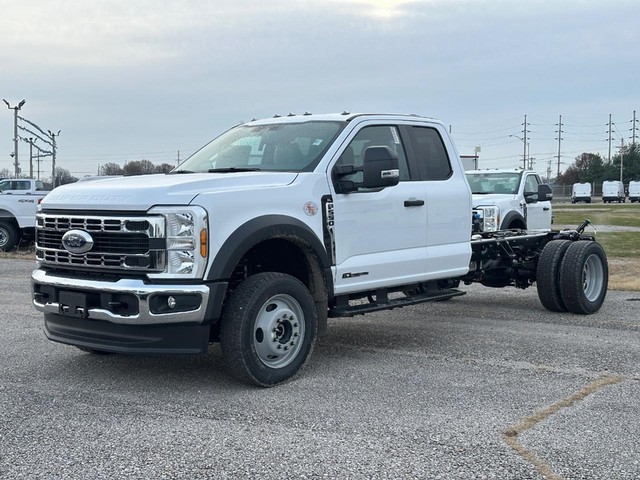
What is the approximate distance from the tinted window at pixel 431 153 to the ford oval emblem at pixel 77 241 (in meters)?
3.34

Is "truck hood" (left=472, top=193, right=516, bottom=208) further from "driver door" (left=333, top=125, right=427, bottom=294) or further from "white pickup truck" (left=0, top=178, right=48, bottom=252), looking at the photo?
"white pickup truck" (left=0, top=178, right=48, bottom=252)

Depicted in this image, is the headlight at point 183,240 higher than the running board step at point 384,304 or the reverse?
higher

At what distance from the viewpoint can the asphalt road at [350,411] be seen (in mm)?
4238

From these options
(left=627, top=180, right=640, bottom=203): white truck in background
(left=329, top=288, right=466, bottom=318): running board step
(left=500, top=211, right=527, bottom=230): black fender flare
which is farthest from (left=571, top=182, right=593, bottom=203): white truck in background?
(left=329, top=288, right=466, bottom=318): running board step

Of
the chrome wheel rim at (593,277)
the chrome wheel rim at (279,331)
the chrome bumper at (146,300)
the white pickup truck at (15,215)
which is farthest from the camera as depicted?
the white pickup truck at (15,215)

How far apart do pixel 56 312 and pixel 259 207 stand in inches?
68.6

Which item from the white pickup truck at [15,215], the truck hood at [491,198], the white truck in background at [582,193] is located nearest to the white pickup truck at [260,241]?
the truck hood at [491,198]

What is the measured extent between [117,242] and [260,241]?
1037 millimetres

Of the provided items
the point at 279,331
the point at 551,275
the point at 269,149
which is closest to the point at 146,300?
the point at 279,331

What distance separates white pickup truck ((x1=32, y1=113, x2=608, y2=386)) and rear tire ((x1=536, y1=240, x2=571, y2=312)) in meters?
1.73

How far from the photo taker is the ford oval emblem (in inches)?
223

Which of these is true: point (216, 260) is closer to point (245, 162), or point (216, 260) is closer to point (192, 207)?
point (192, 207)

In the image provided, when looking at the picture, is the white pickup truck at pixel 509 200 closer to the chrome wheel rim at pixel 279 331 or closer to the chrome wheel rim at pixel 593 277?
the chrome wheel rim at pixel 593 277

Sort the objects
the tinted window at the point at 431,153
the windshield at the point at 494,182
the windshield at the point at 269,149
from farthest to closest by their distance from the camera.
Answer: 1. the windshield at the point at 494,182
2. the tinted window at the point at 431,153
3. the windshield at the point at 269,149
